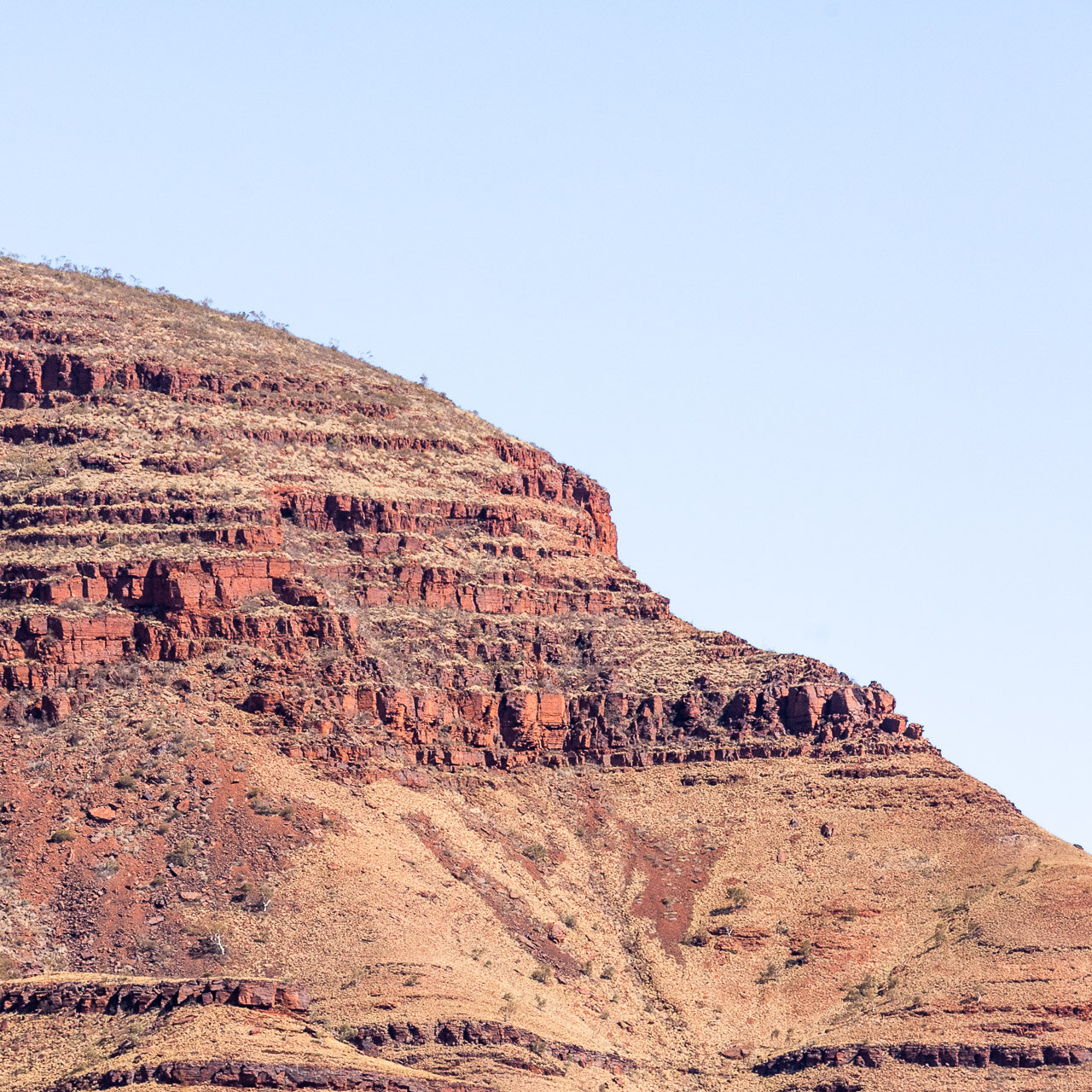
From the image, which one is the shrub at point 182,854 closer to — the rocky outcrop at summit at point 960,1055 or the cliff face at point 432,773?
the cliff face at point 432,773

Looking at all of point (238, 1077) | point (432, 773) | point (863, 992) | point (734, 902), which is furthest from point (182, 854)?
point (863, 992)

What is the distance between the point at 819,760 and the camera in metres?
149

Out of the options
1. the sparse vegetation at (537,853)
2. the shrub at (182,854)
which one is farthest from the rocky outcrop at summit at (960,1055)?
the shrub at (182,854)

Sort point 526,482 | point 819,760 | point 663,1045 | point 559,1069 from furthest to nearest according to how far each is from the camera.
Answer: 1. point 526,482
2. point 819,760
3. point 663,1045
4. point 559,1069

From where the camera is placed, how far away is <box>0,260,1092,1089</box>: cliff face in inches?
4998

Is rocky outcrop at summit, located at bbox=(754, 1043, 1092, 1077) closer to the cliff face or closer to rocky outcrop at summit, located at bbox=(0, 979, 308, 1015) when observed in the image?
the cliff face

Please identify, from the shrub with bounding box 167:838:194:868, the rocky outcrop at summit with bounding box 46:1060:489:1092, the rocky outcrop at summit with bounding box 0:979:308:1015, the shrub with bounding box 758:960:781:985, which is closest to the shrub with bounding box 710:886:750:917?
the shrub with bounding box 758:960:781:985

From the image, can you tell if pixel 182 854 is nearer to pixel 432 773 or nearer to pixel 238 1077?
pixel 432 773

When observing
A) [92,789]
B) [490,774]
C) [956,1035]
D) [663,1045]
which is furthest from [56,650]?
[956,1035]

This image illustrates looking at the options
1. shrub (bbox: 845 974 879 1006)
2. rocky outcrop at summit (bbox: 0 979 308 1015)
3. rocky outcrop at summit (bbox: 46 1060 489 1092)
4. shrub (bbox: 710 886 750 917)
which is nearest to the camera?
rocky outcrop at summit (bbox: 46 1060 489 1092)

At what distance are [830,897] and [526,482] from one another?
36.4 metres

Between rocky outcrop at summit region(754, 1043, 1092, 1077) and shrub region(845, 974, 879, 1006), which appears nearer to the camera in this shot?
rocky outcrop at summit region(754, 1043, 1092, 1077)

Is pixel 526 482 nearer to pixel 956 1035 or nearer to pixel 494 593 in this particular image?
pixel 494 593

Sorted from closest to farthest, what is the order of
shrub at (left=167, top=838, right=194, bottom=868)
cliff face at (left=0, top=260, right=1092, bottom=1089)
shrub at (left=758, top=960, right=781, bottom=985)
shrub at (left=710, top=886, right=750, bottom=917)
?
1. cliff face at (left=0, top=260, right=1092, bottom=1089)
2. shrub at (left=167, top=838, right=194, bottom=868)
3. shrub at (left=758, top=960, right=781, bottom=985)
4. shrub at (left=710, top=886, right=750, bottom=917)
